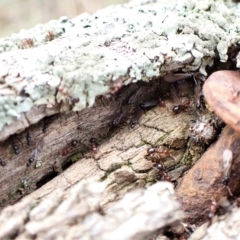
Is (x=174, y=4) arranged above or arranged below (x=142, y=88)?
above

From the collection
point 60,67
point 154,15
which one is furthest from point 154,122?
point 154,15

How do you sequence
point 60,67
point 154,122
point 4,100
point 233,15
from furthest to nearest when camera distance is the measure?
point 233,15, point 154,122, point 60,67, point 4,100

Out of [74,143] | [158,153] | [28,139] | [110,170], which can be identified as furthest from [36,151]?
[158,153]

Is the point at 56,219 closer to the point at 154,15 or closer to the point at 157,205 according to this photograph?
the point at 157,205

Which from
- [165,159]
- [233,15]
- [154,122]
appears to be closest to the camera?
[165,159]

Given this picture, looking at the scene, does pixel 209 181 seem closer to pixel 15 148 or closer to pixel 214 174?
pixel 214 174

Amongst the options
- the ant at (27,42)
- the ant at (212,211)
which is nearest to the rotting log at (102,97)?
the ant at (27,42)

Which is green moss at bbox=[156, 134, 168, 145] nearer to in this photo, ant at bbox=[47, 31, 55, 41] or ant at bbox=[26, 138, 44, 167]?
ant at bbox=[26, 138, 44, 167]
